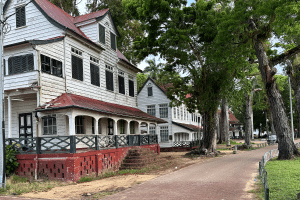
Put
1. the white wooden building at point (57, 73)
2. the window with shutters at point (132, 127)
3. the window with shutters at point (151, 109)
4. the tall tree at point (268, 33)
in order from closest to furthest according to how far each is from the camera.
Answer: the white wooden building at point (57, 73) → the tall tree at point (268, 33) → the window with shutters at point (132, 127) → the window with shutters at point (151, 109)

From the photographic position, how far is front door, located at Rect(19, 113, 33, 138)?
53.8 ft

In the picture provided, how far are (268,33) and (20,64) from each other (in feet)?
49.8

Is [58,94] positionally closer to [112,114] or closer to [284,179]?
[112,114]

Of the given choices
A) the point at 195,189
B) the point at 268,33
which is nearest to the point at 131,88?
the point at 268,33

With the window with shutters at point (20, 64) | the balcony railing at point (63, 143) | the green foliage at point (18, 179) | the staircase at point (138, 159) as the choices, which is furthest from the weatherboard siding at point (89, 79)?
the green foliage at point (18, 179)

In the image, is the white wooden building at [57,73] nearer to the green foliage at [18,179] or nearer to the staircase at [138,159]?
the staircase at [138,159]

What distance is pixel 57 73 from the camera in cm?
1582

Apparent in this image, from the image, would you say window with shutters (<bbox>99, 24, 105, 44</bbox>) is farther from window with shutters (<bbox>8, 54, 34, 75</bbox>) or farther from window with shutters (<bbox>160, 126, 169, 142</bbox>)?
window with shutters (<bbox>160, 126, 169, 142</bbox>)

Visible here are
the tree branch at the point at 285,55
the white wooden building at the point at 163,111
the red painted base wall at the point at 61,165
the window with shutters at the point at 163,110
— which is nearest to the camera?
the red painted base wall at the point at 61,165

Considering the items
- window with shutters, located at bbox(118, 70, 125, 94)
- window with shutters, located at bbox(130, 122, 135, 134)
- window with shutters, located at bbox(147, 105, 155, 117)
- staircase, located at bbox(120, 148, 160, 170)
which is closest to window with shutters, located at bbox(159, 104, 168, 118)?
window with shutters, located at bbox(147, 105, 155, 117)

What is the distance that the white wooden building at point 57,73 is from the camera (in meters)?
14.4

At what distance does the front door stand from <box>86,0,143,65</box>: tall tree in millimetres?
16796

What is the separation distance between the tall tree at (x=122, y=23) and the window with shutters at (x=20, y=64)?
17.3 meters

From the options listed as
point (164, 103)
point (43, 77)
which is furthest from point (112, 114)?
point (164, 103)
